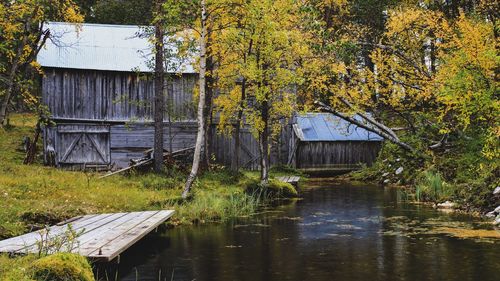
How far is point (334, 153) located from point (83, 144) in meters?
16.2

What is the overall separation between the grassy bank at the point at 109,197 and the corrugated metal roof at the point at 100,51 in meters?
9.17

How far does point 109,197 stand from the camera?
17.5m

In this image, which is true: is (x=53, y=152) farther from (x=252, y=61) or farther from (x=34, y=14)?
(x=252, y=61)

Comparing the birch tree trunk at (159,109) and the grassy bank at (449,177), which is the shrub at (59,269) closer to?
the grassy bank at (449,177)

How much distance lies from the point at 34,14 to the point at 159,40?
486 centimetres

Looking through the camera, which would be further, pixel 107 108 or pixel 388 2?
pixel 388 2

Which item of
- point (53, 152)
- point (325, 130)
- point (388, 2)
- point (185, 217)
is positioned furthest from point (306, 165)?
point (185, 217)

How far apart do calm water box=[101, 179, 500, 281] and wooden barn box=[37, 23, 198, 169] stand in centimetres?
1450

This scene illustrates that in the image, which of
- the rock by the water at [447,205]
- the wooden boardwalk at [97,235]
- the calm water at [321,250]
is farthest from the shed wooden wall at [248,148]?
the wooden boardwalk at [97,235]

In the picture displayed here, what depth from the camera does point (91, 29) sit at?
1293 inches

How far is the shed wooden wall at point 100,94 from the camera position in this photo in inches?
1199

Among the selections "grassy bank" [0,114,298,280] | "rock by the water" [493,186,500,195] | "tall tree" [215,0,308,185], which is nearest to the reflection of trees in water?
"grassy bank" [0,114,298,280]

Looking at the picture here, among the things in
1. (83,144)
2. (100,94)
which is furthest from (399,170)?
(83,144)

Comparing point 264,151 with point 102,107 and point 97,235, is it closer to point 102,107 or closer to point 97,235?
point 102,107
